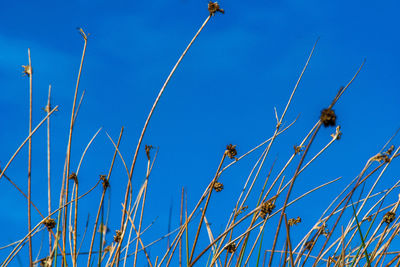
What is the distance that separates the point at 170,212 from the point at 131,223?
6.9 inches

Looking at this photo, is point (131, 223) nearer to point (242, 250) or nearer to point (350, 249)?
point (242, 250)

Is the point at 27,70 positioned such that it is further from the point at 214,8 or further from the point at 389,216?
the point at 389,216

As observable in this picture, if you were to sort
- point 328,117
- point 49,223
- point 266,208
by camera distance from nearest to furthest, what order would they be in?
point 328,117 < point 266,208 < point 49,223

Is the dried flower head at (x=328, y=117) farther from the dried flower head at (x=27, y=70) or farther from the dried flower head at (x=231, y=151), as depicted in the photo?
the dried flower head at (x=27, y=70)

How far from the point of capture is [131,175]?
1.77m

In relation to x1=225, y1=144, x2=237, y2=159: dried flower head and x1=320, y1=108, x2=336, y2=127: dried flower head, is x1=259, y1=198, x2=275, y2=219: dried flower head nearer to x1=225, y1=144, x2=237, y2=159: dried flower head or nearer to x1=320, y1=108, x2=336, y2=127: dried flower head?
x1=225, y1=144, x2=237, y2=159: dried flower head

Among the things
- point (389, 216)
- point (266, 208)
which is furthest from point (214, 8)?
point (389, 216)

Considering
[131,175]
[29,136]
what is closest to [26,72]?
[29,136]

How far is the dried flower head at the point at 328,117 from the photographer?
1028 mm

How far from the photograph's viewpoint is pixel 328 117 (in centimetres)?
103

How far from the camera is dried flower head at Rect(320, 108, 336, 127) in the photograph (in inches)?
40.5

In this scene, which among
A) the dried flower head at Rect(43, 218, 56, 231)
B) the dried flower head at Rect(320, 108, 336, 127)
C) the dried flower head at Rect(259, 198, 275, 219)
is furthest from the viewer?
the dried flower head at Rect(43, 218, 56, 231)

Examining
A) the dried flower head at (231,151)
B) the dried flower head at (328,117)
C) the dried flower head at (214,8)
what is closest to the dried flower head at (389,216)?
the dried flower head at (231,151)

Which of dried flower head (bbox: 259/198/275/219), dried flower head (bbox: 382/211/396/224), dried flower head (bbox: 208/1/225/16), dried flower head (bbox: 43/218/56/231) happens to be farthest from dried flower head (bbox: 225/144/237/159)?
dried flower head (bbox: 43/218/56/231)
